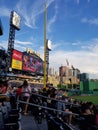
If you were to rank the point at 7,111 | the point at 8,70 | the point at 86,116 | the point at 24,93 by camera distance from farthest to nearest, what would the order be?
the point at 8,70 → the point at 24,93 → the point at 7,111 → the point at 86,116

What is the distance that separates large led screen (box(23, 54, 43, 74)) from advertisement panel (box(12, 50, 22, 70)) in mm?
2742

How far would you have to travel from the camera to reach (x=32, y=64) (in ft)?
261

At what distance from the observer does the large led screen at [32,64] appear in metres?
74.9

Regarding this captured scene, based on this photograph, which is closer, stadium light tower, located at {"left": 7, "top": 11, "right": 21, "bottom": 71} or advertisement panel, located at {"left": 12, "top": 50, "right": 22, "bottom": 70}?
advertisement panel, located at {"left": 12, "top": 50, "right": 22, "bottom": 70}

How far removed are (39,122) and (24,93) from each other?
1777 mm

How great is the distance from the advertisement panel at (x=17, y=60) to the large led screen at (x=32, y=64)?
274 cm

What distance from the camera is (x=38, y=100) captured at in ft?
41.4

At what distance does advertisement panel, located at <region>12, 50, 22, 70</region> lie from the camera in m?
68.1

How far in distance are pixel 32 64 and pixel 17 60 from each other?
1044 centimetres

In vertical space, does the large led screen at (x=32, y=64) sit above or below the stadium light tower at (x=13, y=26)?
below

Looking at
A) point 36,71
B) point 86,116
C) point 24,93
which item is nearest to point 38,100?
point 24,93

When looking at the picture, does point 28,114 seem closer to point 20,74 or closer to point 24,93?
point 24,93

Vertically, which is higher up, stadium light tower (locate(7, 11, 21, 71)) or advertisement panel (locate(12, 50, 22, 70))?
stadium light tower (locate(7, 11, 21, 71))

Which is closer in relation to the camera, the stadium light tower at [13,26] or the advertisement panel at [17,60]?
the advertisement panel at [17,60]
